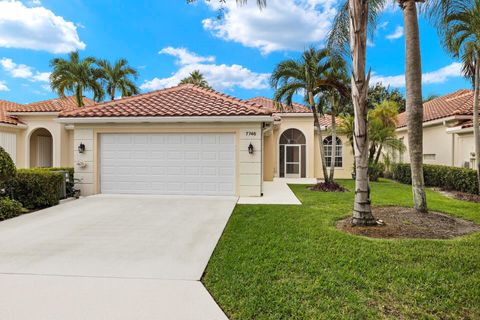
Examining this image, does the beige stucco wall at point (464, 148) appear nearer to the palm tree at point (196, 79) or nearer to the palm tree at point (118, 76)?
the palm tree at point (118, 76)

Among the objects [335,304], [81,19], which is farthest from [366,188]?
[81,19]

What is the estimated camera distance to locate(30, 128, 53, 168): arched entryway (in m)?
19.5

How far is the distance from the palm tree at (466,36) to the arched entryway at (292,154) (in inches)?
408

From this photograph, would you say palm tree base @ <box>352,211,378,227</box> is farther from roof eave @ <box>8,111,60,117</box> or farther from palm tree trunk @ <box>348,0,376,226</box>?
roof eave @ <box>8,111,60,117</box>

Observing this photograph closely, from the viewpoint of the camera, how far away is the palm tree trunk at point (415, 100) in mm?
7516

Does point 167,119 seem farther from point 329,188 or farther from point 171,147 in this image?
point 329,188

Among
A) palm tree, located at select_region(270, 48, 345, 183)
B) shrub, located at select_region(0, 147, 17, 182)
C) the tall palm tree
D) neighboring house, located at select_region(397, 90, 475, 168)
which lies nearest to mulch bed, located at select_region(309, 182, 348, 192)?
palm tree, located at select_region(270, 48, 345, 183)

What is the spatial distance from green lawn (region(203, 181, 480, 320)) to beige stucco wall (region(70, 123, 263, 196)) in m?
4.72

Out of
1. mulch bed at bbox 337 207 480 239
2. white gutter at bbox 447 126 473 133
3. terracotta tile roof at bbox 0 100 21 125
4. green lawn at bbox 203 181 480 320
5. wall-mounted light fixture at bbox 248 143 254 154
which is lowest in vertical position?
green lawn at bbox 203 181 480 320

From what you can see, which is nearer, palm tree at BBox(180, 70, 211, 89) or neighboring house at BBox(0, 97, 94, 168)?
neighboring house at BBox(0, 97, 94, 168)

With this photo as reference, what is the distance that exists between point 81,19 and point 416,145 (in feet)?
54.9

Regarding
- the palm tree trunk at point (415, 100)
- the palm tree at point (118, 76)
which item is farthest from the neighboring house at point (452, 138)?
the palm tree at point (118, 76)

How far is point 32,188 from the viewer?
8797 mm

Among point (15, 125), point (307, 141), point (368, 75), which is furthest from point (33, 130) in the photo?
point (368, 75)
